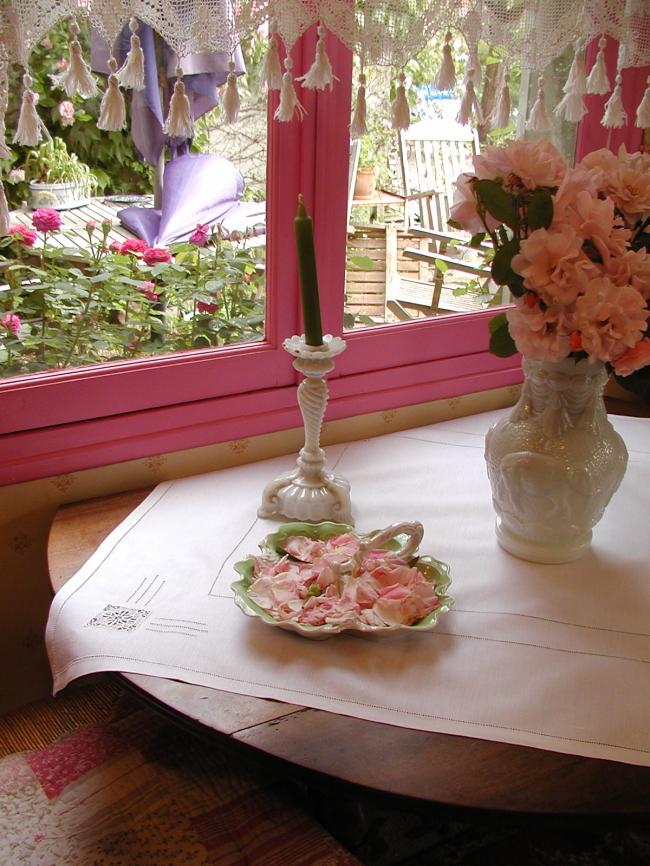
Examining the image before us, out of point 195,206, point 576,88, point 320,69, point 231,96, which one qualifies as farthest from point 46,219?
point 576,88

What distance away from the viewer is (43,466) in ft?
4.47

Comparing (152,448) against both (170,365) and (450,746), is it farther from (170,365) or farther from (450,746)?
(450,746)

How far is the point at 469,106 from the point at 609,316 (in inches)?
24.7

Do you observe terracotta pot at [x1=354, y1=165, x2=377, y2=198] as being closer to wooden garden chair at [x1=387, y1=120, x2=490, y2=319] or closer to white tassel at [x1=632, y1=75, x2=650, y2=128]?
wooden garden chair at [x1=387, y1=120, x2=490, y2=319]

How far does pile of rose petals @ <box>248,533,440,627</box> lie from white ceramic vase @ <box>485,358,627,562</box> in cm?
19

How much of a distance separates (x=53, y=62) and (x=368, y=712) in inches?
39.8

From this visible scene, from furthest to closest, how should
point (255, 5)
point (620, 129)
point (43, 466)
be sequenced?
point (620, 129), point (43, 466), point (255, 5)

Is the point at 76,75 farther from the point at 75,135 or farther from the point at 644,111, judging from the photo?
the point at 644,111

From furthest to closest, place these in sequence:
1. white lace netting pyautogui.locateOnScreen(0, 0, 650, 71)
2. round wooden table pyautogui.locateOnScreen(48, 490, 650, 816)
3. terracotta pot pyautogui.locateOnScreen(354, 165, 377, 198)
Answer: terracotta pot pyautogui.locateOnScreen(354, 165, 377, 198) < white lace netting pyautogui.locateOnScreen(0, 0, 650, 71) < round wooden table pyautogui.locateOnScreen(48, 490, 650, 816)

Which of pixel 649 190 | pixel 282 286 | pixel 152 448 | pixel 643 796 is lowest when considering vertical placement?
pixel 643 796

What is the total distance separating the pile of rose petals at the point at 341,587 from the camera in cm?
102

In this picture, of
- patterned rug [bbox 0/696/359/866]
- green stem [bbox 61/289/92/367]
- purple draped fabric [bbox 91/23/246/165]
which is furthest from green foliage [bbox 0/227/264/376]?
patterned rug [bbox 0/696/359/866]

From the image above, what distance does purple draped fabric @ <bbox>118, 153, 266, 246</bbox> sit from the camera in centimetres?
138

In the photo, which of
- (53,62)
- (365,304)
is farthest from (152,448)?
(53,62)
